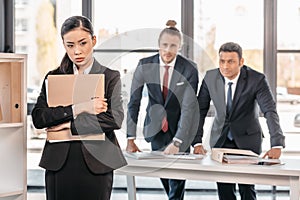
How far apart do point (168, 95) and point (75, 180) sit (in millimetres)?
1054

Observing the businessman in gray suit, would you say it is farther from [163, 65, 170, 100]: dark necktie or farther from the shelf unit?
the shelf unit

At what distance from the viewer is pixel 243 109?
3.20 m

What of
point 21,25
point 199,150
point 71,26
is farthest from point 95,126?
point 21,25

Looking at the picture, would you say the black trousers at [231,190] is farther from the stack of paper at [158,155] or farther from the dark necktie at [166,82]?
the dark necktie at [166,82]

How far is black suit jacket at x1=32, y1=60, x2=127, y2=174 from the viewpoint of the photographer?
2.26 m

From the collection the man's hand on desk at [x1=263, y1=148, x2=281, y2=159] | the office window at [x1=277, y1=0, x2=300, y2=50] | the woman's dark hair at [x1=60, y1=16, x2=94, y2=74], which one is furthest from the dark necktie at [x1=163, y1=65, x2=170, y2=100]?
the office window at [x1=277, y1=0, x2=300, y2=50]

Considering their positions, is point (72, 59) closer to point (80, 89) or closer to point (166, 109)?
point (80, 89)

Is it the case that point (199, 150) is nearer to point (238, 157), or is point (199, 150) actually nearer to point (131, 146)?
point (238, 157)

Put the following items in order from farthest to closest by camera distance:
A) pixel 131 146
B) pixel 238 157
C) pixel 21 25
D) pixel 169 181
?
1. pixel 21 25
2. pixel 169 181
3. pixel 131 146
4. pixel 238 157

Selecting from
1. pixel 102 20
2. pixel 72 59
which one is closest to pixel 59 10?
pixel 102 20

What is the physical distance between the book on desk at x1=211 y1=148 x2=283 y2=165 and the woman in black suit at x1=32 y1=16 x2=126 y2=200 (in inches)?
33.4

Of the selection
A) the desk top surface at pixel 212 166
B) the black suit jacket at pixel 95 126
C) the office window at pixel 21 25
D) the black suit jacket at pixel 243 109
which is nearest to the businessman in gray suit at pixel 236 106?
the black suit jacket at pixel 243 109

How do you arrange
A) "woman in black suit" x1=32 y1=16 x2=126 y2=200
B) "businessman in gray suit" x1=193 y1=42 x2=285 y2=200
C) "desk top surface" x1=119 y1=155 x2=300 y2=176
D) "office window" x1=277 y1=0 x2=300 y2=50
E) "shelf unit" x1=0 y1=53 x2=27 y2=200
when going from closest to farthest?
"woman in black suit" x1=32 y1=16 x2=126 y2=200, "desk top surface" x1=119 y1=155 x2=300 y2=176, "businessman in gray suit" x1=193 y1=42 x2=285 y2=200, "shelf unit" x1=0 y1=53 x2=27 y2=200, "office window" x1=277 y1=0 x2=300 y2=50

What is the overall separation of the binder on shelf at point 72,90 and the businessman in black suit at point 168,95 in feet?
2.35
